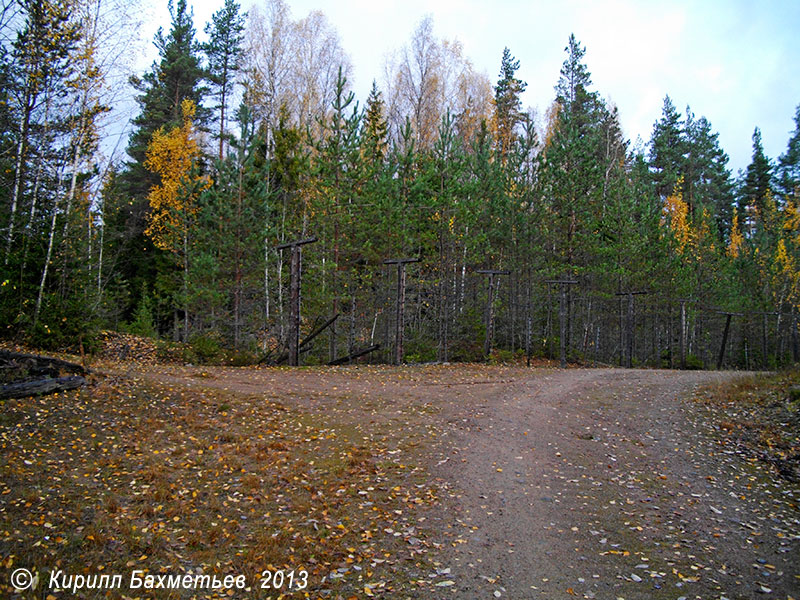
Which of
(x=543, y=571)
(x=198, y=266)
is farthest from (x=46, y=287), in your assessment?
(x=543, y=571)

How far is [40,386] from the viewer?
804cm

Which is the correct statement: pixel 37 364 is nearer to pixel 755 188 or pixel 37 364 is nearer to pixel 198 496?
pixel 198 496

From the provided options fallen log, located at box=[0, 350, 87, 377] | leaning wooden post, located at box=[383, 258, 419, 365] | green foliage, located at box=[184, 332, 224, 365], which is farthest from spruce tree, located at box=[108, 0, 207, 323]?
fallen log, located at box=[0, 350, 87, 377]

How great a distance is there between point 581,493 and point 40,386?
8827 millimetres

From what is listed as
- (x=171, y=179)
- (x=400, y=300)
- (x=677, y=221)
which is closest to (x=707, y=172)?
(x=677, y=221)

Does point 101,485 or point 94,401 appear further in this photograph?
point 94,401

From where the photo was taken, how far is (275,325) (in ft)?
72.8

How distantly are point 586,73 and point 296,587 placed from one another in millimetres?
33799

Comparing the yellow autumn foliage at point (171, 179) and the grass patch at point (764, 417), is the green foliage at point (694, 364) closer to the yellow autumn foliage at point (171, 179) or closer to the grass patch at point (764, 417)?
the grass patch at point (764, 417)

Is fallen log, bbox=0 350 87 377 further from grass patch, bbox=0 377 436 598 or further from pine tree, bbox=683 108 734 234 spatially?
pine tree, bbox=683 108 734 234

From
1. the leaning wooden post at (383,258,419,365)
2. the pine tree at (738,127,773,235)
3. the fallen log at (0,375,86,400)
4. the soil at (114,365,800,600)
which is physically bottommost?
the soil at (114,365,800,600)

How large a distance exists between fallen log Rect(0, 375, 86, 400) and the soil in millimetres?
2272

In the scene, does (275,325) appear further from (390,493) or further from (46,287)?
(390,493)

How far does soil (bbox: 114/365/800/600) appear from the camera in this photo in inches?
173
